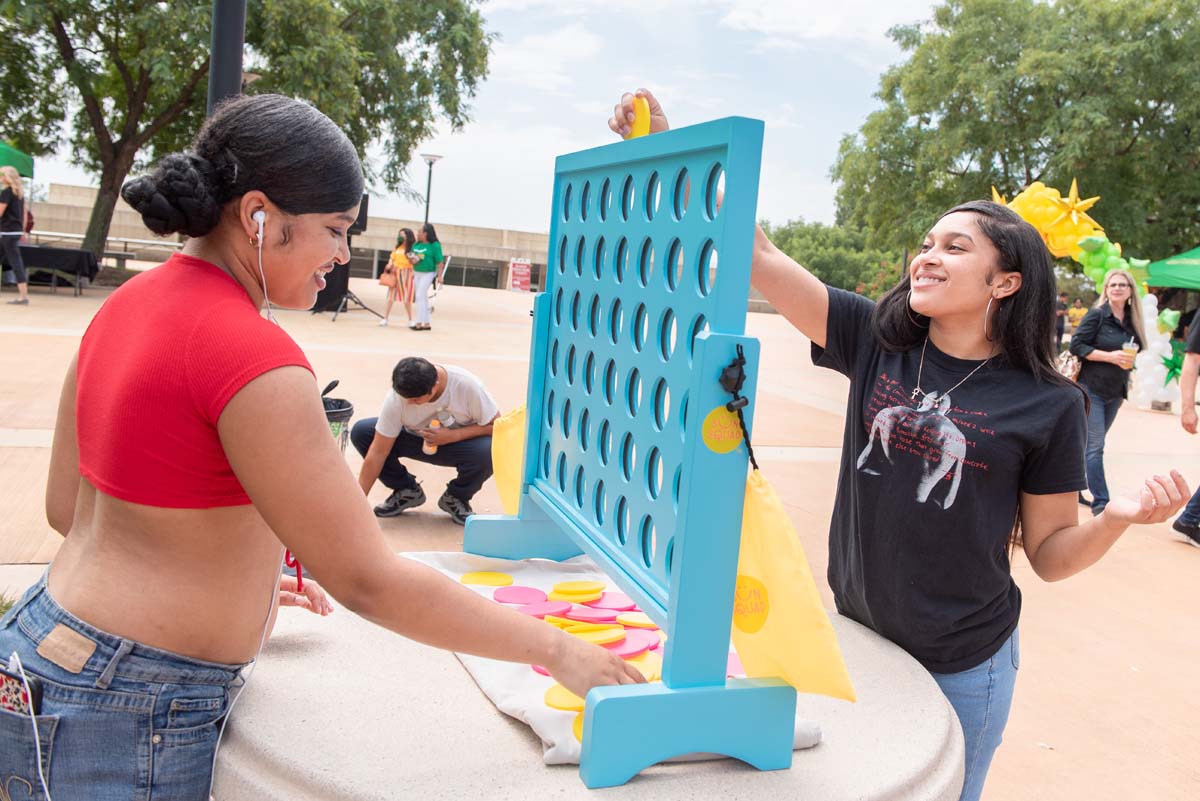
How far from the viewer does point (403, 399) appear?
522 cm

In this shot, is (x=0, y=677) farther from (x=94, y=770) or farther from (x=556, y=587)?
(x=556, y=587)

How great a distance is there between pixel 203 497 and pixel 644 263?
817 millimetres

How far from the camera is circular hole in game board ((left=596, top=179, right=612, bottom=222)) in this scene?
185 centimetres

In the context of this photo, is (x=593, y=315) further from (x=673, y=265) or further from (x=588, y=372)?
(x=673, y=265)

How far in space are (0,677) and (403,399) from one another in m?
3.88

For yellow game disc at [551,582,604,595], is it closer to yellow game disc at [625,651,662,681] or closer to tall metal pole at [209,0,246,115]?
yellow game disc at [625,651,662,681]

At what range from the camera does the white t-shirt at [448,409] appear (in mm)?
5293

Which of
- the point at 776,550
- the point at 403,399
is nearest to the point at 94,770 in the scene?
the point at 776,550

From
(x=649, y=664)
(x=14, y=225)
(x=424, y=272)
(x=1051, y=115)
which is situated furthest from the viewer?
(x=1051, y=115)

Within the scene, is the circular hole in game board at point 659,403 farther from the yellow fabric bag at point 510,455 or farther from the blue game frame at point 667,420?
the yellow fabric bag at point 510,455

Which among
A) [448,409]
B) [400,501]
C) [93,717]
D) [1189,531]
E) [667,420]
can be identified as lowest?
[400,501]

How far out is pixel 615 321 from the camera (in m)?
1.84

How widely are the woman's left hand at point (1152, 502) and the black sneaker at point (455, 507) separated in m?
4.00

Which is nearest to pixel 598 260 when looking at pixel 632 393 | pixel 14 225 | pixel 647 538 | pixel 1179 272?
pixel 632 393
